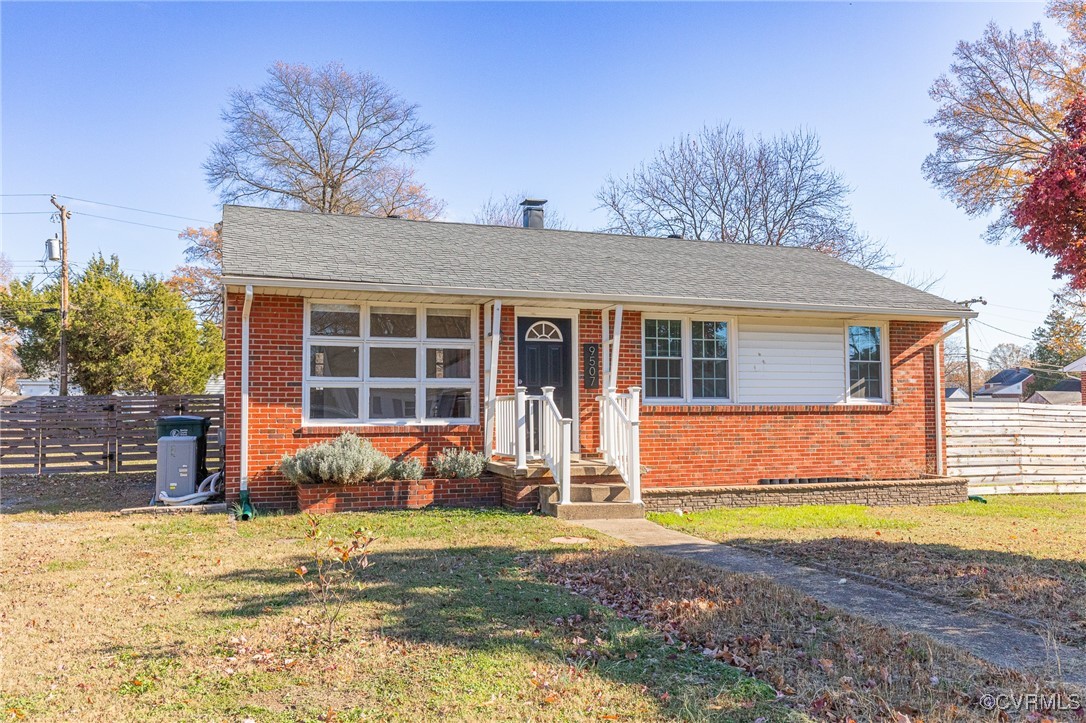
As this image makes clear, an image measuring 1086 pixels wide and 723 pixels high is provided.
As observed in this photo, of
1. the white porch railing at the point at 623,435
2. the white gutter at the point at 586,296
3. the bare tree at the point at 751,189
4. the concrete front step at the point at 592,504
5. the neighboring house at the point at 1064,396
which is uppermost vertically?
the bare tree at the point at 751,189

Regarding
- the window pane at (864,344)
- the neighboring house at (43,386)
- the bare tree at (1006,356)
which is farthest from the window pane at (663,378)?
the bare tree at (1006,356)

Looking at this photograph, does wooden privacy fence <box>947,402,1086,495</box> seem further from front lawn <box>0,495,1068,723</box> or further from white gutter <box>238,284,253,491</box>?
white gutter <box>238,284,253,491</box>

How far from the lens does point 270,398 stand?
10312 mm

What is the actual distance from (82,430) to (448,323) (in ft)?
29.2

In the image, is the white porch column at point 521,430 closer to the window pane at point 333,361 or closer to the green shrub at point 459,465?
the green shrub at point 459,465

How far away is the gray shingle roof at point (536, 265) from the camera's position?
421 inches

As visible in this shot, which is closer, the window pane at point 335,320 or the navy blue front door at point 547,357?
the window pane at point 335,320

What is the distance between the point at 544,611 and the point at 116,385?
22.6m

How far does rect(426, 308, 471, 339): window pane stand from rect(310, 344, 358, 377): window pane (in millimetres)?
1136

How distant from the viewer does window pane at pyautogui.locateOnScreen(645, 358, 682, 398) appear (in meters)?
12.0

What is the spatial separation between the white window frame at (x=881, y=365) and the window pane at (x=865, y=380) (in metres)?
0.02

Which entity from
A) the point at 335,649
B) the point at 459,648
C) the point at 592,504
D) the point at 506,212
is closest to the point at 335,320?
the point at 592,504

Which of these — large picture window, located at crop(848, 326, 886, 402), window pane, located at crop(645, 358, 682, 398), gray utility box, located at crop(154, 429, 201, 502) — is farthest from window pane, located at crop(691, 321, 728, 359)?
gray utility box, located at crop(154, 429, 201, 502)

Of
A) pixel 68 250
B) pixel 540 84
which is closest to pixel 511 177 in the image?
pixel 68 250
